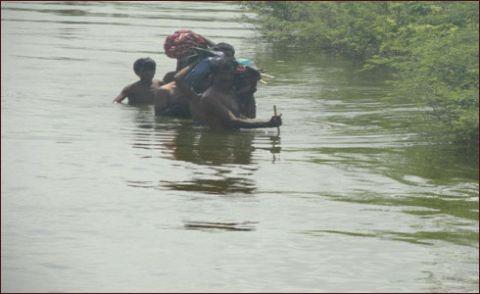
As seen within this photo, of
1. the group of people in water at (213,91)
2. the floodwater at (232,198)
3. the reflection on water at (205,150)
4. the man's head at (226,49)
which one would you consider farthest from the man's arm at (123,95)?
the man's head at (226,49)

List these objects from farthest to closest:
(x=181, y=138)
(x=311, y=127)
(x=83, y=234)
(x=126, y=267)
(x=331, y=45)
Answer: (x=331, y=45) < (x=311, y=127) < (x=181, y=138) < (x=83, y=234) < (x=126, y=267)

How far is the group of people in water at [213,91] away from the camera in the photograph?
692 inches

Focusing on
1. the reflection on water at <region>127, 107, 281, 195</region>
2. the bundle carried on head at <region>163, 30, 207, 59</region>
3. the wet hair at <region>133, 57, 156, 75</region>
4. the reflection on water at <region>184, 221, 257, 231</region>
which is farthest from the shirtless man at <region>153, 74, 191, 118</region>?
the reflection on water at <region>184, 221, 257, 231</region>

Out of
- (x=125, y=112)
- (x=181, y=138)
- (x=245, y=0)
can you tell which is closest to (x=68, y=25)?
(x=245, y=0)

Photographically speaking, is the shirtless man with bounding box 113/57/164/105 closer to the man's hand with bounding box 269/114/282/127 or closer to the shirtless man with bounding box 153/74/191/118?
the shirtless man with bounding box 153/74/191/118

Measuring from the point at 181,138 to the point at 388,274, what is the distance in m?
6.64

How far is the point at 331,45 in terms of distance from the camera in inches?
1254

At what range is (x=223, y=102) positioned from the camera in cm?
1759

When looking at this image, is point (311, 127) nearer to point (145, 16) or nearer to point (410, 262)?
point (410, 262)

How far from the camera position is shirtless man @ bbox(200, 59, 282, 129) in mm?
17531

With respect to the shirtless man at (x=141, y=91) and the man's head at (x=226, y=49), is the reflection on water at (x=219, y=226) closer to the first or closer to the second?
the man's head at (x=226, y=49)

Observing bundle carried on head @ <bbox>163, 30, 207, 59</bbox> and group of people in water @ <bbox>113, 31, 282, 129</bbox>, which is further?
bundle carried on head @ <bbox>163, 30, 207, 59</bbox>

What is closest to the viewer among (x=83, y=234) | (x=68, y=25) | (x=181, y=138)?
(x=83, y=234)

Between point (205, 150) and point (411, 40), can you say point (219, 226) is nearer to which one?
point (205, 150)
